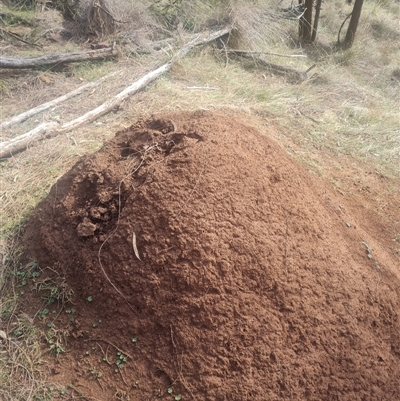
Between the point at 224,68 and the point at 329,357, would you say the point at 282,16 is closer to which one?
the point at 224,68

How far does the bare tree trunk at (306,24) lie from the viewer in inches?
280

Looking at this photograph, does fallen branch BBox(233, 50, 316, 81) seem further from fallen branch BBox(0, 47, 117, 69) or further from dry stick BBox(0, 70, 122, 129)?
dry stick BBox(0, 70, 122, 129)

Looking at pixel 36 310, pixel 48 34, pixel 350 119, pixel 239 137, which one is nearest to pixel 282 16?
pixel 350 119

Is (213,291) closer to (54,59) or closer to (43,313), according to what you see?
(43,313)

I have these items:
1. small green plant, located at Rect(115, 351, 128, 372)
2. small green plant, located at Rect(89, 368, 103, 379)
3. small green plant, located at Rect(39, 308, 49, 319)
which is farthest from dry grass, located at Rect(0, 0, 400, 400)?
small green plant, located at Rect(115, 351, 128, 372)

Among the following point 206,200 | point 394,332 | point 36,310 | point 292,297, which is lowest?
point 36,310

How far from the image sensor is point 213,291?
6.11 ft

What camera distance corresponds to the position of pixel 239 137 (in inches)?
95.2

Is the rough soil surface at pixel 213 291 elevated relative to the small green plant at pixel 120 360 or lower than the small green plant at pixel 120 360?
elevated

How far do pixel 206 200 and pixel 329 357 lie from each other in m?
0.96

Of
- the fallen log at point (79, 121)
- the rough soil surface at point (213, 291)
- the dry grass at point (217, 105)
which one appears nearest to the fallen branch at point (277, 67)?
the dry grass at point (217, 105)

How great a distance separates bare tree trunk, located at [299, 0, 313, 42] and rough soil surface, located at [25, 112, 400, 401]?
6.04m

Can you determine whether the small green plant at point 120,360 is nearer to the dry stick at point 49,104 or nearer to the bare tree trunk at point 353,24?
the dry stick at point 49,104

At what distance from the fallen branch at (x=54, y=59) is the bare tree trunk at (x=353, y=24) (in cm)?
447
